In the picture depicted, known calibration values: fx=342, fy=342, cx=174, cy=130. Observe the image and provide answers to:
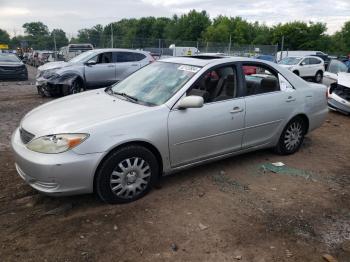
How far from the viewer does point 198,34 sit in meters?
97.1

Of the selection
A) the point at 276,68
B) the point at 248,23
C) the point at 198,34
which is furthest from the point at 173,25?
the point at 276,68

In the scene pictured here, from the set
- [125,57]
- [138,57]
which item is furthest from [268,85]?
[138,57]

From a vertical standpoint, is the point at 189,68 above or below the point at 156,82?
above

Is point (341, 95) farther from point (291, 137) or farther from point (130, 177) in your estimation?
point (130, 177)

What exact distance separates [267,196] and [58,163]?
2.48 metres

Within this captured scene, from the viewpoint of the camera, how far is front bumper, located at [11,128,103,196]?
3.38 metres

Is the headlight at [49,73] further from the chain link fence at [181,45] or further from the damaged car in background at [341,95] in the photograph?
the chain link fence at [181,45]

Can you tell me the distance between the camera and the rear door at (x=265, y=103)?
4.79 meters

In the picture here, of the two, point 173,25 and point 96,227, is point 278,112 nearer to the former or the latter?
point 96,227

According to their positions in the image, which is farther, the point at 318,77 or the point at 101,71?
the point at 318,77

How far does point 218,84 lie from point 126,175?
1800 mm

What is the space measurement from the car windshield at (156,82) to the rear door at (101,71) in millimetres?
6354

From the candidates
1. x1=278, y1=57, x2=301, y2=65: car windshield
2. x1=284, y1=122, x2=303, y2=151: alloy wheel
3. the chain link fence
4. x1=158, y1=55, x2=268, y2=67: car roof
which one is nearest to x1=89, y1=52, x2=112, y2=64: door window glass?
x1=158, y1=55, x2=268, y2=67: car roof

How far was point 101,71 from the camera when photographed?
1116cm
